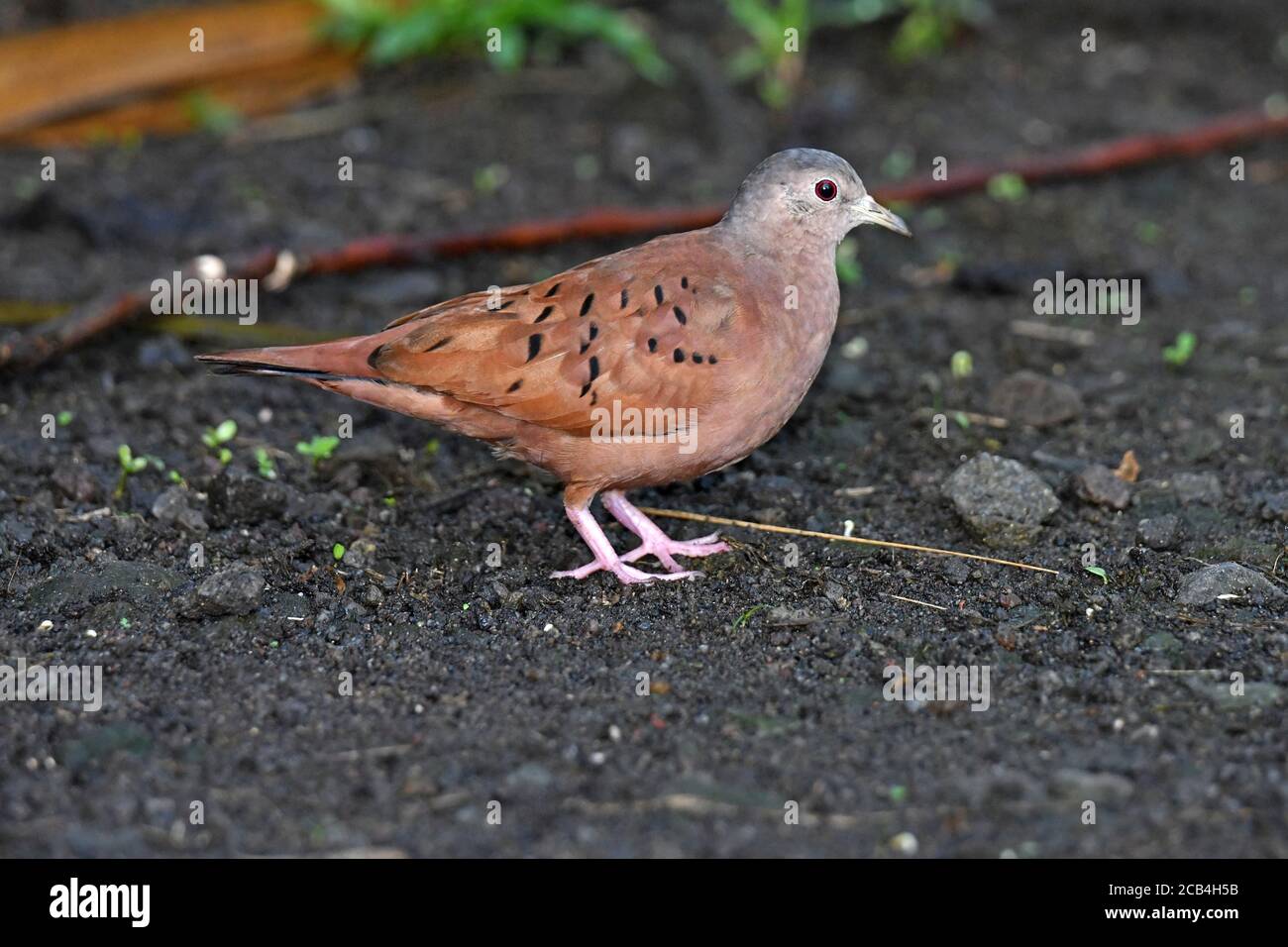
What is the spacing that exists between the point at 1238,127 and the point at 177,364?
637 cm

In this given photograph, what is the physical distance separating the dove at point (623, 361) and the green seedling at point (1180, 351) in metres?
2.25

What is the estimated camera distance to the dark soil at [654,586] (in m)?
4.22

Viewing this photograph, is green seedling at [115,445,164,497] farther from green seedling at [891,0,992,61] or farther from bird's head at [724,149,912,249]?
green seedling at [891,0,992,61]

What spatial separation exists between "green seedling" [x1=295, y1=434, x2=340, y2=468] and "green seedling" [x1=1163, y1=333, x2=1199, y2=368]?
3.91m

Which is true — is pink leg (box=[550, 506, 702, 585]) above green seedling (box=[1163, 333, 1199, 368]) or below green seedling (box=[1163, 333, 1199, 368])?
below

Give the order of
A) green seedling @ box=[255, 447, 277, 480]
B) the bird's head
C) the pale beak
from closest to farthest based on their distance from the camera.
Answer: the bird's head < the pale beak < green seedling @ box=[255, 447, 277, 480]

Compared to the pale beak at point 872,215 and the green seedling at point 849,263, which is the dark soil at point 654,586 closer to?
the green seedling at point 849,263

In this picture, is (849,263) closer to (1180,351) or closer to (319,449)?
(1180,351)

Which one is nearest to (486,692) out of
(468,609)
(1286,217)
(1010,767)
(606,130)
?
(468,609)

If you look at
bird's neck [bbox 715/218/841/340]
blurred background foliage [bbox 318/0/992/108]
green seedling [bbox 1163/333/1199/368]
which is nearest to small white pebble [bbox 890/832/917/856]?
bird's neck [bbox 715/218/841/340]

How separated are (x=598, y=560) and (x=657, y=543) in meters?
0.29

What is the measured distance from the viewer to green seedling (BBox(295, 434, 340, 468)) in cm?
626

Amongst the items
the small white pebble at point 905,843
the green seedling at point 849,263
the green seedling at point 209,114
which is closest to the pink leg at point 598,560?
the small white pebble at point 905,843

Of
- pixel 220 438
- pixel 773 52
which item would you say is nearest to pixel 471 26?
pixel 773 52
